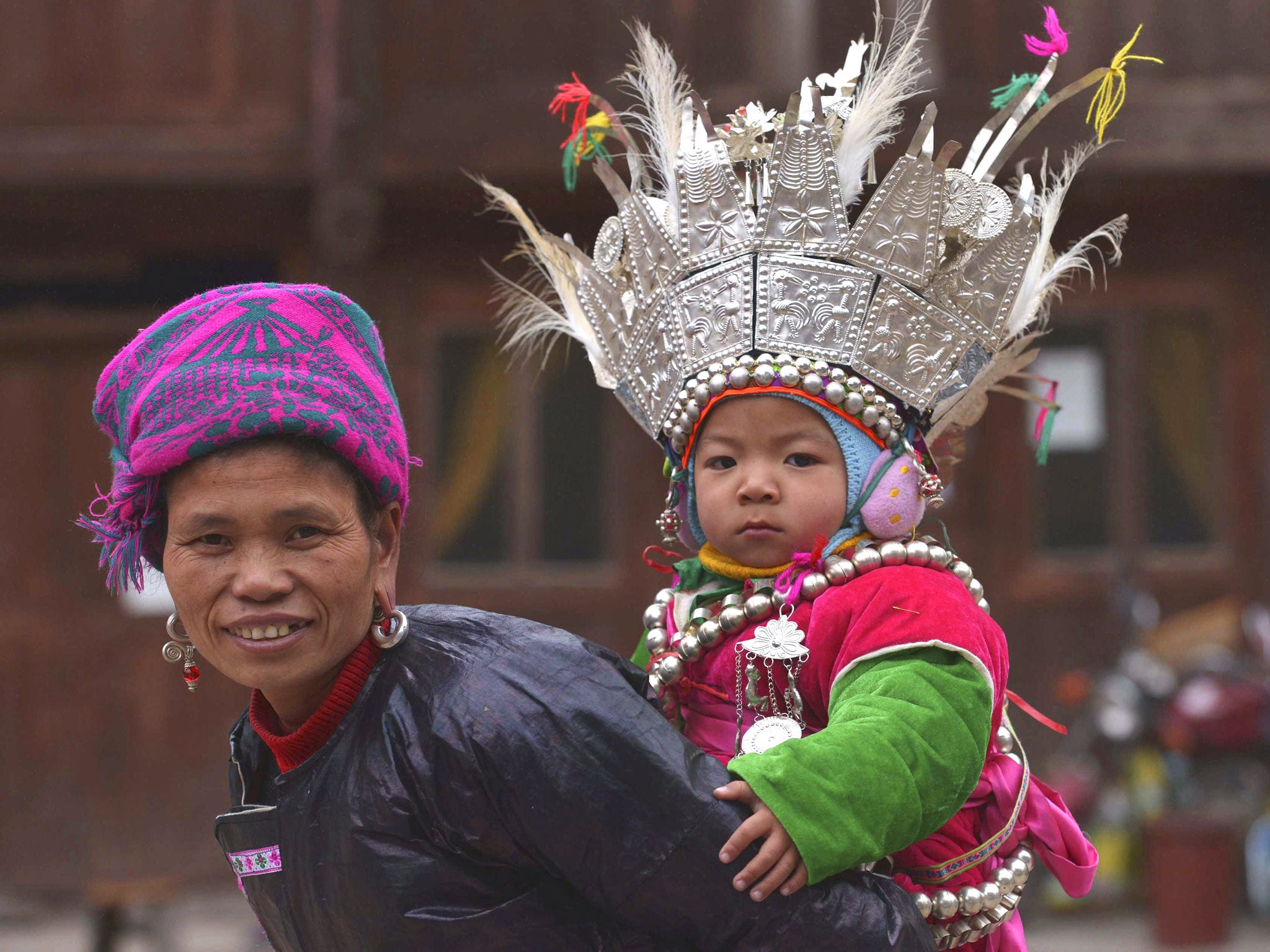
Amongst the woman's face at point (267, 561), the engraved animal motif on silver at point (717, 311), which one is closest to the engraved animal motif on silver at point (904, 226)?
the engraved animal motif on silver at point (717, 311)

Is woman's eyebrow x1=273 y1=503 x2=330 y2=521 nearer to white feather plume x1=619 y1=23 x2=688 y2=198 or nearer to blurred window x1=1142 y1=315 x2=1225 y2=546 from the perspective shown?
white feather plume x1=619 y1=23 x2=688 y2=198

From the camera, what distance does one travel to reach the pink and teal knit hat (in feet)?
5.01

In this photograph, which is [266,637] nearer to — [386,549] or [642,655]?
[386,549]

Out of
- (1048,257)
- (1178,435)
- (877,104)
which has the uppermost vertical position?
(877,104)

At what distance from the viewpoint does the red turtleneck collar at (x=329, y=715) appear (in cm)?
165

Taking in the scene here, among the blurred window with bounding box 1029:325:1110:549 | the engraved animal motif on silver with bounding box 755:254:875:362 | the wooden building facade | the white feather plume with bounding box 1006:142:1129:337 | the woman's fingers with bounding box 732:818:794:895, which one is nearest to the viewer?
the woman's fingers with bounding box 732:818:794:895

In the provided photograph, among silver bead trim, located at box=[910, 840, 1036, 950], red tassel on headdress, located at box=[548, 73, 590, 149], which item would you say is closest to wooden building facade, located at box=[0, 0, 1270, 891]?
red tassel on headdress, located at box=[548, 73, 590, 149]

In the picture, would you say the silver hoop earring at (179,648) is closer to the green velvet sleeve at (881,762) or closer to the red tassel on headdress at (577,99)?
the green velvet sleeve at (881,762)

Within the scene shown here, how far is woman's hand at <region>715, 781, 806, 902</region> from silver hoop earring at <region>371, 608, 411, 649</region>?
38cm

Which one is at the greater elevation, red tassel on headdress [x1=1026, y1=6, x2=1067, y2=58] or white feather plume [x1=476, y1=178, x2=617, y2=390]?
red tassel on headdress [x1=1026, y1=6, x2=1067, y2=58]

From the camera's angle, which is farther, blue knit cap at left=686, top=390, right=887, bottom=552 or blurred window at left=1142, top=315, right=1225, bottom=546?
blurred window at left=1142, top=315, right=1225, bottom=546

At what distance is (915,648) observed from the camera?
1.85 m

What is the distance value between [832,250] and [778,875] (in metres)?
0.96

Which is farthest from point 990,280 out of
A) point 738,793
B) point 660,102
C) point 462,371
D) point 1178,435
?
point 1178,435
